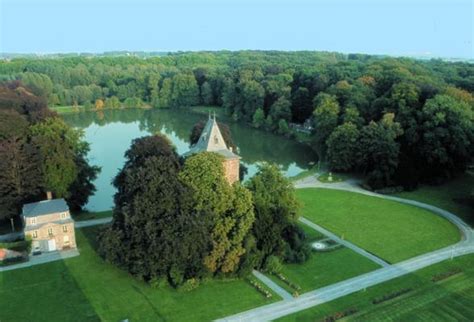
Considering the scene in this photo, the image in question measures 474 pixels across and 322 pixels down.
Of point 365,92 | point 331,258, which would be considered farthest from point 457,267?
point 365,92

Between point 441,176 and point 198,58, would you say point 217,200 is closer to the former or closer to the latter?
point 441,176

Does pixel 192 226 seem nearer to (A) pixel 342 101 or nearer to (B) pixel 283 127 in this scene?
(A) pixel 342 101

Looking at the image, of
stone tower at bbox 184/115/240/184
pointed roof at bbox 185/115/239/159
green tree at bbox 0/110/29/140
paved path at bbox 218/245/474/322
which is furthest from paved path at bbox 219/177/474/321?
green tree at bbox 0/110/29/140

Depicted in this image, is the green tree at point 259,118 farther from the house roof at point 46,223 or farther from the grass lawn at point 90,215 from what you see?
the house roof at point 46,223

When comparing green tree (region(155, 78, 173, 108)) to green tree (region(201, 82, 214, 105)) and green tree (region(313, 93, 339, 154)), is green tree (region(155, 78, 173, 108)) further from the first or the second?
green tree (region(313, 93, 339, 154))

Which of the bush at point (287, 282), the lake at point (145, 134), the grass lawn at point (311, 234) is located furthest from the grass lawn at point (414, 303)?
the lake at point (145, 134)

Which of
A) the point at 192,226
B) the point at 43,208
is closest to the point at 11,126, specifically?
the point at 43,208
